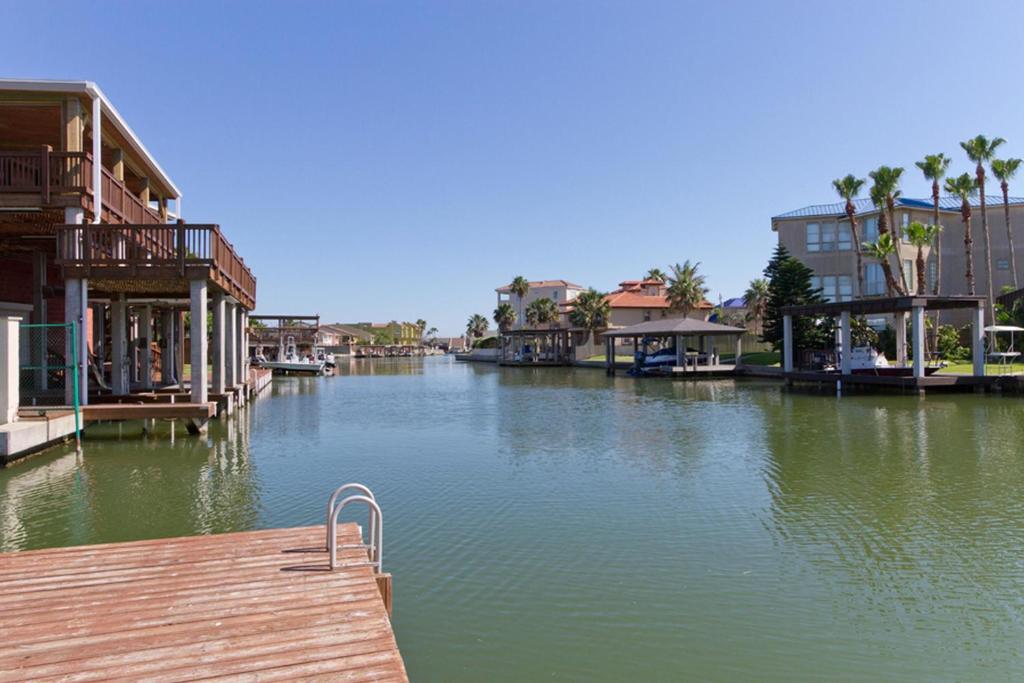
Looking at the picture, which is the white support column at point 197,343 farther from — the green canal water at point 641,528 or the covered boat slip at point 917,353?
the covered boat slip at point 917,353

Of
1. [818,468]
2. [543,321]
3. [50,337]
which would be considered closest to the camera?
[818,468]

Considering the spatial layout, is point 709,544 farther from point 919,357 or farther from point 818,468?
point 919,357

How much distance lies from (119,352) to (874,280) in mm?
48423

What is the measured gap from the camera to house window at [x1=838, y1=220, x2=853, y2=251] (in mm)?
53406

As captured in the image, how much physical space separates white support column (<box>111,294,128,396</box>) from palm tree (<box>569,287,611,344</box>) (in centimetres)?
5569

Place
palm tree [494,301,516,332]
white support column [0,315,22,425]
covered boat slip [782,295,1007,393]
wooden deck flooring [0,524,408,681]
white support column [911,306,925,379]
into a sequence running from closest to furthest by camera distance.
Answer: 1. wooden deck flooring [0,524,408,681]
2. white support column [0,315,22,425]
3. white support column [911,306,925,379]
4. covered boat slip [782,295,1007,393]
5. palm tree [494,301,516,332]

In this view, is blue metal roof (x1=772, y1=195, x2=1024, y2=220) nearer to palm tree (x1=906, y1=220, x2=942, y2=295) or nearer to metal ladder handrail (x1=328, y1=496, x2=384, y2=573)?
palm tree (x1=906, y1=220, x2=942, y2=295)

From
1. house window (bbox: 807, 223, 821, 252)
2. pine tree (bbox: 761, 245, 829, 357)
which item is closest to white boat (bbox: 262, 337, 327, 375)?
pine tree (bbox: 761, 245, 829, 357)

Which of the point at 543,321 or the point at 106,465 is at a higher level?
the point at 543,321

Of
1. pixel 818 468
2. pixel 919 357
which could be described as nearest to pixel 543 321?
pixel 919 357

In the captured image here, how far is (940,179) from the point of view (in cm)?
4722

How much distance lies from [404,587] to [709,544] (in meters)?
3.88

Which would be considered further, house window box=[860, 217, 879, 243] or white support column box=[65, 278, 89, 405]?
house window box=[860, 217, 879, 243]

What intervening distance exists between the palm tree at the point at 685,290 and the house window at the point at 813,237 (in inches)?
531
